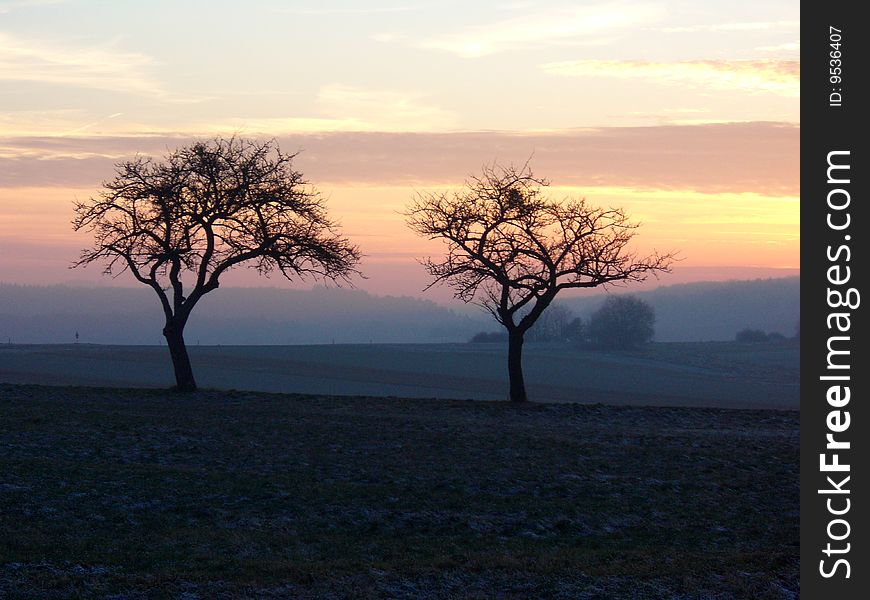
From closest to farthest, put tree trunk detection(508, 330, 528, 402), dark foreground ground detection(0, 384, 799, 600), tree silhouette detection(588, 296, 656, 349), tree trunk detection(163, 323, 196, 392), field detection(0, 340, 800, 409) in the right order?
dark foreground ground detection(0, 384, 799, 600) < tree trunk detection(163, 323, 196, 392) < tree trunk detection(508, 330, 528, 402) < field detection(0, 340, 800, 409) < tree silhouette detection(588, 296, 656, 349)

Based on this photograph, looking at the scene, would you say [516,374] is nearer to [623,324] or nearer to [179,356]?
[179,356]

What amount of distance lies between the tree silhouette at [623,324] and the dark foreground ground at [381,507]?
12568cm

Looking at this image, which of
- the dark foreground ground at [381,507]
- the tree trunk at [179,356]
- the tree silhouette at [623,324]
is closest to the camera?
the dark foreground ground at [381,507]

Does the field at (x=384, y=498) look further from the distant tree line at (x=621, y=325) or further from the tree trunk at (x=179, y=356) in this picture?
the distant tree line at (x=621, y=325)

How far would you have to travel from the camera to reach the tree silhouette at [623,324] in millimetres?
159625

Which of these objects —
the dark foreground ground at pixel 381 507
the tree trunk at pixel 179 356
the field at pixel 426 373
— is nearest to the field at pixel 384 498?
the dark foreground ground at pixel 381 507

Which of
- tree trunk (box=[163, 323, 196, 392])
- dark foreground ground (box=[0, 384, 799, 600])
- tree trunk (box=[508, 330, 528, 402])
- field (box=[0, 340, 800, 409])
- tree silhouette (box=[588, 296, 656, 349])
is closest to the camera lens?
dark foreground ground (box=[0, 384, 799, 600])

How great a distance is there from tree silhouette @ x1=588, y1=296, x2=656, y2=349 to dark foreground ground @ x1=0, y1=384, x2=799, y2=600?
412 feet

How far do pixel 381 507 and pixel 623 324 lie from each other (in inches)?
5678

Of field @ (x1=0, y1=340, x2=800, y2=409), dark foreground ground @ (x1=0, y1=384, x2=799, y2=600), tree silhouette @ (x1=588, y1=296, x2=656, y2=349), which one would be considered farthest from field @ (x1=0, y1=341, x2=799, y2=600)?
tree silhouette @ (x1=588, y1=296, x2=656, y2=349)

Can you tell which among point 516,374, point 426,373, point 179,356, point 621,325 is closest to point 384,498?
point 516,374

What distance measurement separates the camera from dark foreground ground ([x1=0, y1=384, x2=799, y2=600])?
1432cm

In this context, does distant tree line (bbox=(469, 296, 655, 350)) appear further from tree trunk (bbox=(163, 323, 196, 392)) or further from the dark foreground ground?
the dark foreground ground

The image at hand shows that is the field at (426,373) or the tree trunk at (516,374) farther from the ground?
the tree trunk at (516,374)
